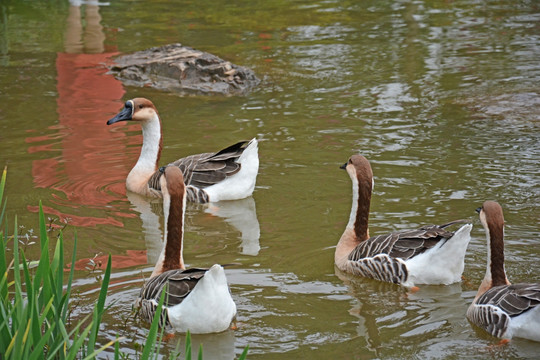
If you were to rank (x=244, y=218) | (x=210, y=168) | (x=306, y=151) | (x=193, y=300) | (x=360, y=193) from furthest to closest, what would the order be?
(x=306, y=151), (x=210, y=168), (x=244, y=218), (x=360, y=193), (x=193, y=300)

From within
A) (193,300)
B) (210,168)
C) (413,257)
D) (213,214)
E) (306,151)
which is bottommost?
(213,214)

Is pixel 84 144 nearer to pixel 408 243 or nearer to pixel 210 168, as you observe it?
pixel 210 168

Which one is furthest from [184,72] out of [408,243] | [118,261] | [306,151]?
[408,243]

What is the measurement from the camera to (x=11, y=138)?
12812 mm

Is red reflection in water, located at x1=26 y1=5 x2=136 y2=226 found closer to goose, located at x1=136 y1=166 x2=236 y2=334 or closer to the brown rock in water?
the brown rock in water

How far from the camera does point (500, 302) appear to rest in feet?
21.1

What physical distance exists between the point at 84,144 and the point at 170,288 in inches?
248

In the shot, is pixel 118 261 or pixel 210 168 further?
pixel 210 168

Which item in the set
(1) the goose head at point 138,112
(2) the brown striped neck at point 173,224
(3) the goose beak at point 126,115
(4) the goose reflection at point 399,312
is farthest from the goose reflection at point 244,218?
(3) the goose beak at point 126,115

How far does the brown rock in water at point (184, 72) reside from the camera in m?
15.3

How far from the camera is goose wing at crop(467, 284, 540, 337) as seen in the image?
20.6ft

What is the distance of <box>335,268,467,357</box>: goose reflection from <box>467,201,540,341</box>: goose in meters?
0.31

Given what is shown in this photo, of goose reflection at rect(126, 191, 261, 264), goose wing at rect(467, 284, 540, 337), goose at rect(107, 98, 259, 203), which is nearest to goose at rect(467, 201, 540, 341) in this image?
goose wing at rect(467, 284, 540, 337)

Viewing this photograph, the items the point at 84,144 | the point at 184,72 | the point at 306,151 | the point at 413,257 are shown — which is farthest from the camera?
the point at 184,72
